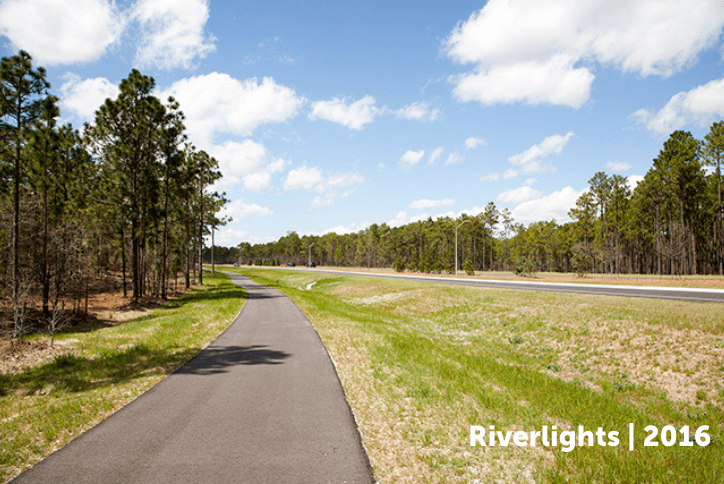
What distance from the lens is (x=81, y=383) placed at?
765 cm

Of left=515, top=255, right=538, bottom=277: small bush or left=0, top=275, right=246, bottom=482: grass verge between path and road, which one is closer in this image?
left=0, top=275, right=246, bottom=482: grass verge between path and road

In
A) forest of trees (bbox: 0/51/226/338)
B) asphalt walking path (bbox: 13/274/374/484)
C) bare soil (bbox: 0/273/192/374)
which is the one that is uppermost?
forest of trees (bbox: 0/51/226/338)

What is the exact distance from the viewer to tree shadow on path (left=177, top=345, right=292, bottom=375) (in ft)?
28.6

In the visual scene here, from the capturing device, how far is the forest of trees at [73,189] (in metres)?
13.1

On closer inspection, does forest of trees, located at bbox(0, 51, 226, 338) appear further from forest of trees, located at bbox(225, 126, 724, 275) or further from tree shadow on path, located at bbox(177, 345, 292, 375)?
forest of trees, located at bbox(225, 126, 724, 275)

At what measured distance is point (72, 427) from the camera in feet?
18.0

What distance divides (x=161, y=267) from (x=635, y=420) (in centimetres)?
2766

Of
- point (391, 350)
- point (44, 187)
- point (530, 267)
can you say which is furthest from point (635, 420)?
point (530, 267)

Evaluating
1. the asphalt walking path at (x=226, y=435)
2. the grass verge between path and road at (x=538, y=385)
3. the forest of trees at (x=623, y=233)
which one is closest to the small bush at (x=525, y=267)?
the forest of trees at (x=623, y=233)

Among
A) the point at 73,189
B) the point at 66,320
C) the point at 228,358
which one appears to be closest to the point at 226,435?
the point at 228,358

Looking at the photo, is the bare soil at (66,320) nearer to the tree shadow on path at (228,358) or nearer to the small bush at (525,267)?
the tree shadow on path at (228,358)

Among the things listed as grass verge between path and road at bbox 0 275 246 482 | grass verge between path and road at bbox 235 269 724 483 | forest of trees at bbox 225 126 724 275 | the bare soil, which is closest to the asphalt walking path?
grass verge between path and road at bbox 0 275 246 482

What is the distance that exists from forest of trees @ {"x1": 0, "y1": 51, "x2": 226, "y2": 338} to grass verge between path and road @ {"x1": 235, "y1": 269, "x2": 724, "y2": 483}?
1158 cm

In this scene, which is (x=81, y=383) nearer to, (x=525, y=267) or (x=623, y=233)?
(x=525, y=267)
